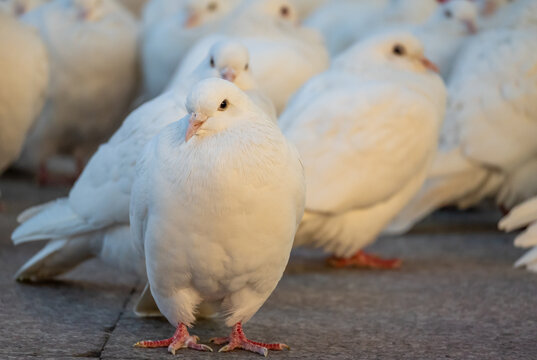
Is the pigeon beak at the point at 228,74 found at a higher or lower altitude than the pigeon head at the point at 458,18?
higher

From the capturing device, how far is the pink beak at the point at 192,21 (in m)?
8.27

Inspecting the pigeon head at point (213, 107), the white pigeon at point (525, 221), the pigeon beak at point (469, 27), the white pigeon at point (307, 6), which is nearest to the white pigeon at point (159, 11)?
the white pigeon at point (307, 6)

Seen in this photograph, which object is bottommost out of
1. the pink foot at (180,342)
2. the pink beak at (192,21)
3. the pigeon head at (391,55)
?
the pink foot at (180,342)

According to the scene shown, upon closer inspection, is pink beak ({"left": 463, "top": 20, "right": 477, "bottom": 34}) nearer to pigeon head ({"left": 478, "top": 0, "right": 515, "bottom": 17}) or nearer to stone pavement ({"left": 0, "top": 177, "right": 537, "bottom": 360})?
pigeon head ({"left": 478, "top": 0, "right": 515, "bottom": 17})

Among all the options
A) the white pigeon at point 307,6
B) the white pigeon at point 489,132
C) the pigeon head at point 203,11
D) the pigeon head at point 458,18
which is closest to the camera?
the white pigeon at point 489,132

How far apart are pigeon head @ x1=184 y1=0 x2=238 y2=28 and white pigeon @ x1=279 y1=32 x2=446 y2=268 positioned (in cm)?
273

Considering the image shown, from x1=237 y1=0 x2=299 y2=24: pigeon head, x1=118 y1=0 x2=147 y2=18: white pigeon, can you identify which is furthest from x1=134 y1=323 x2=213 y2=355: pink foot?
x1=118 y1=0 x2=147 y2=18: white pigeon

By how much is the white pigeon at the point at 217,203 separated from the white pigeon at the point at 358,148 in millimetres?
1663

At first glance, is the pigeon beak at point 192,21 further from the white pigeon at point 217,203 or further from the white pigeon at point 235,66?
the white pigeon at point 217,203

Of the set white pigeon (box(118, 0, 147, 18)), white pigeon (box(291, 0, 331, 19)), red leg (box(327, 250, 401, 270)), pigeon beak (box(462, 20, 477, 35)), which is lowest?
red leg (box(327, 250, 401, 270))

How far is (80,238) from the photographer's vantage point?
185 inches

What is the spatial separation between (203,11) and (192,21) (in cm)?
18

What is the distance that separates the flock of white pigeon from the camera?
347cm

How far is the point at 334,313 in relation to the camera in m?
4.50
